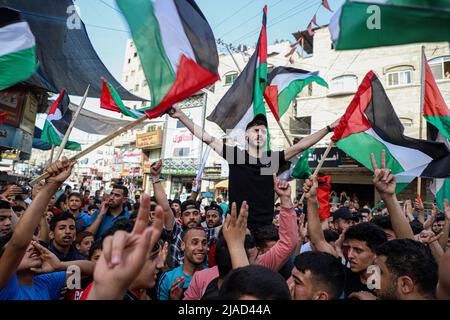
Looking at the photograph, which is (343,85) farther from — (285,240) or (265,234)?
(285,240)

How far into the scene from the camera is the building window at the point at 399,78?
15883mm

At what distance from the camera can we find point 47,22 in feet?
15.7

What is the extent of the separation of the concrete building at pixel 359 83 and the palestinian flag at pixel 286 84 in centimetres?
1103

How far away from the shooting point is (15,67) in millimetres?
3301

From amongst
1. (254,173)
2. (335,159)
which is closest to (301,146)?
(254,173)

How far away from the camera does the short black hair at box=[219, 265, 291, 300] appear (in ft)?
4.77

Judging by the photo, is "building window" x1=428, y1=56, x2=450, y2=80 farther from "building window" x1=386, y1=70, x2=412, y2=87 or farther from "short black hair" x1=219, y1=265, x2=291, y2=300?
"short black hair" x1=219, y1=265, x2=291, y2=300

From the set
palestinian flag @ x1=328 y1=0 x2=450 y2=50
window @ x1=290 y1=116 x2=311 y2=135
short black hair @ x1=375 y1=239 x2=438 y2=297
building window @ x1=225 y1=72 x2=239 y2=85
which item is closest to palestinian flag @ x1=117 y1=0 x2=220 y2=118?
palestinian flag @ x1=328 y1=0 x2=450 y2=50

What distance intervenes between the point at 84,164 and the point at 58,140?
→ 48153 mm

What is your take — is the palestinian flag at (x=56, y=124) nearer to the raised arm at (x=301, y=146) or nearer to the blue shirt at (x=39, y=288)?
the blue shirt at (x=39, y=288)

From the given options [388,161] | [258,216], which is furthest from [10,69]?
[388,161]

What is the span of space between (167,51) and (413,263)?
8.46ft

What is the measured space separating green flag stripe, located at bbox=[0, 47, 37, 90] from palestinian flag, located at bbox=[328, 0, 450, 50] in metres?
3.04
